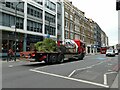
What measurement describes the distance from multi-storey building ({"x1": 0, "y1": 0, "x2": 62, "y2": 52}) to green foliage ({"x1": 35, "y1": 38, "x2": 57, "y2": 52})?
31.9ft

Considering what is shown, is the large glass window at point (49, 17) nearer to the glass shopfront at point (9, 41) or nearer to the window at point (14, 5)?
the window at point (14, 5)

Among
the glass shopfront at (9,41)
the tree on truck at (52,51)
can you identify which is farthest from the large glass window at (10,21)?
the tree on truck at (52,51)

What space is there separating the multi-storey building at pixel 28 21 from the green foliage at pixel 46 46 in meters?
9.71

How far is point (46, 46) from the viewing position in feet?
75.4

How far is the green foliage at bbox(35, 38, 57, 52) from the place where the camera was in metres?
22.4

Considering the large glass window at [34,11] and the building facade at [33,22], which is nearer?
the building facade at [33,22]

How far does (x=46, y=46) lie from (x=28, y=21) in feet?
73.2

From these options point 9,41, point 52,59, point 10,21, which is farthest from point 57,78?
point 10,21

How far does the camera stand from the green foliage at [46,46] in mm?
22406

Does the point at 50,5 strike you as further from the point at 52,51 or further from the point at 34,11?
the point at 52,51

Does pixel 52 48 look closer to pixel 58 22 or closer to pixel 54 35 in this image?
pixel 54 35

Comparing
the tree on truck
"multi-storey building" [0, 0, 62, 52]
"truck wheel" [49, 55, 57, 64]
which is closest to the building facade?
"multi-storey building" [0, 0, 62, 52]

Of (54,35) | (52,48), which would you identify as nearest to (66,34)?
(54,35)

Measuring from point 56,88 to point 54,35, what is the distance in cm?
4699
